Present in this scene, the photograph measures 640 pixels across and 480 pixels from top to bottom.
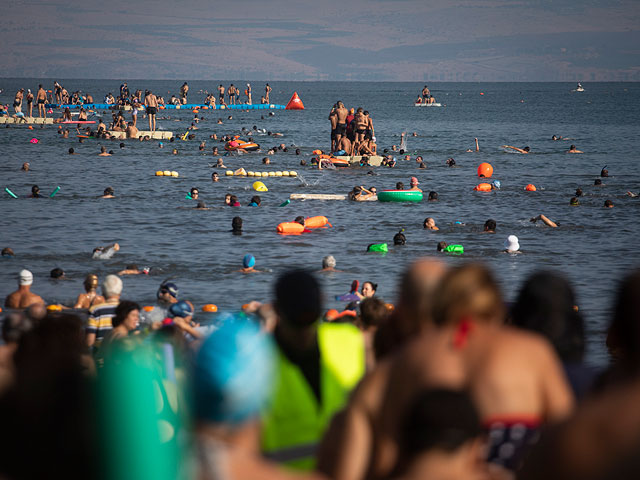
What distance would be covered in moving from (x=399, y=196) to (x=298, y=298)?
2577 cm

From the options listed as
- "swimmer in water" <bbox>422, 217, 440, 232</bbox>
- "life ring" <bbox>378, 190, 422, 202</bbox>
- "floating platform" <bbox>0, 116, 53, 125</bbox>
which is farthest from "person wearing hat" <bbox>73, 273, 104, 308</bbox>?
"floating platform" <bbox>0, 116, 53, 125</bbox>

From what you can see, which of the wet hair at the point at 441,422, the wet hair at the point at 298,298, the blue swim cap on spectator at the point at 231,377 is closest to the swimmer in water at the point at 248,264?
the wet hair at the point at 298,298

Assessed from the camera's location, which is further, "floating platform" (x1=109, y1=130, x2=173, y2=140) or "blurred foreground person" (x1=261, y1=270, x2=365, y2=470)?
"floating platform" (x1=109, y1=130, x2=173, y2=140)

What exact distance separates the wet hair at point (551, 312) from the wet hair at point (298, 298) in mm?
1109

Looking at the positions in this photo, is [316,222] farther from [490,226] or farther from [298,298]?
[298,298]

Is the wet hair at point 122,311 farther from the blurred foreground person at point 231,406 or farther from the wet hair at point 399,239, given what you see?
the wet hair at point 399,239

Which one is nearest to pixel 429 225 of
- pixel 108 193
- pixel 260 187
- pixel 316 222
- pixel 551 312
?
pixel 316 222

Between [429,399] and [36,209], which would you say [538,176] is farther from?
[429,399]

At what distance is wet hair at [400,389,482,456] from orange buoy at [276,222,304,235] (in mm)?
20344

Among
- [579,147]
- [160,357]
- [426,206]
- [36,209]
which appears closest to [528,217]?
[426,206]

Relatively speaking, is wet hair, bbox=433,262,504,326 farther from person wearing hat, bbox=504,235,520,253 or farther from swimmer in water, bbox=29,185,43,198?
swimmer in water, bbox=29,185,43,198

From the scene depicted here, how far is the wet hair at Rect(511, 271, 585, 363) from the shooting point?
444cm

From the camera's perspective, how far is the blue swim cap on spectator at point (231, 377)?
2.62 metres

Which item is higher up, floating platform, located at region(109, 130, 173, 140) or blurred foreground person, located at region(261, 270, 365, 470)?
floating platform, located at region(109, 130, 173, 140)
